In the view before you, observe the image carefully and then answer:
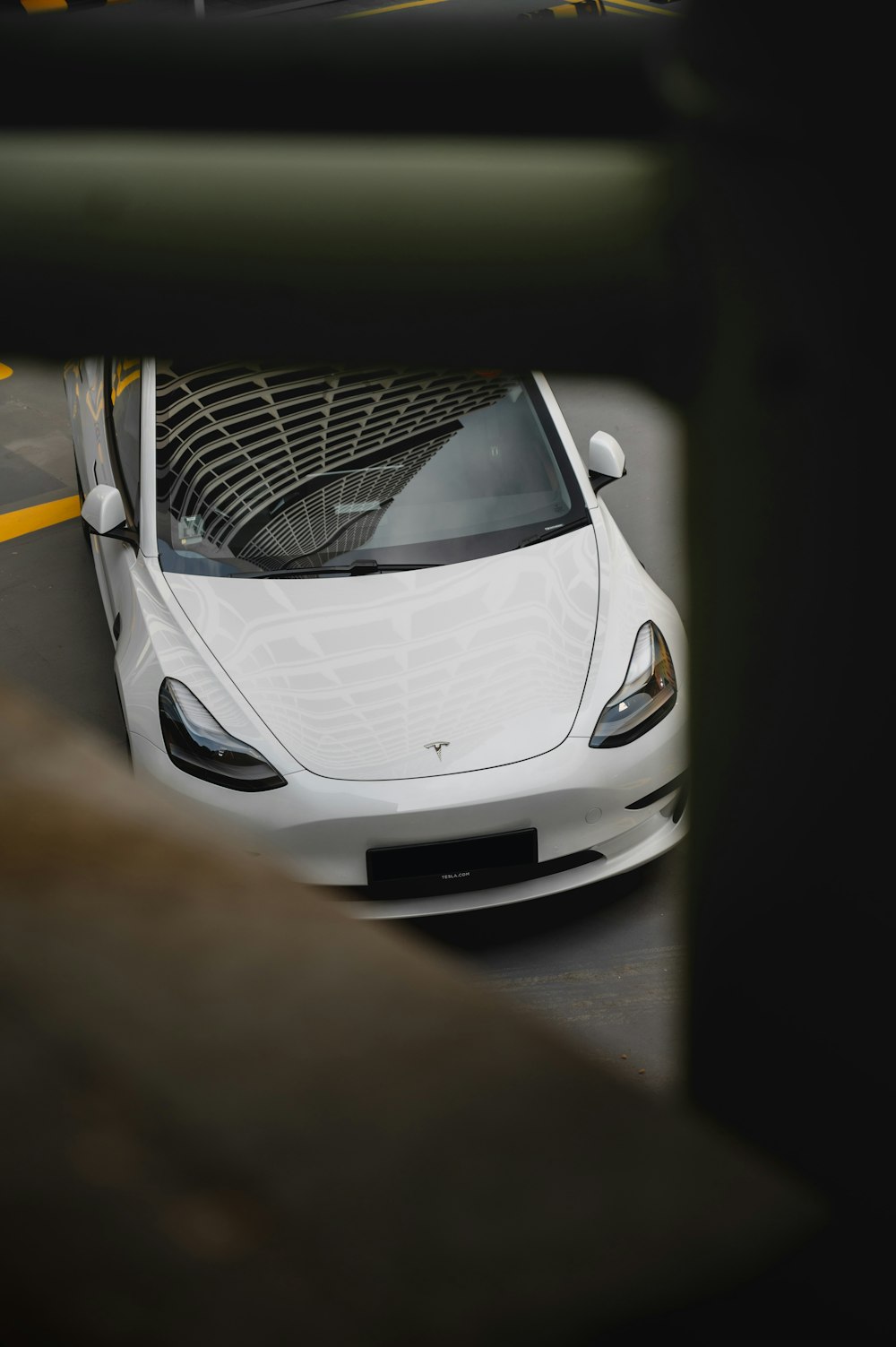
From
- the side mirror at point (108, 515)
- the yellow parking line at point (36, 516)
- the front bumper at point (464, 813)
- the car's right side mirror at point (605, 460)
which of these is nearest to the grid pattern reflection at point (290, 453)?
the side mirror at point (108, 515)

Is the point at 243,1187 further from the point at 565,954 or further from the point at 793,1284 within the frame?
the point at 565,954

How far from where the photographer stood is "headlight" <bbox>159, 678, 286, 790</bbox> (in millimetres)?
3492

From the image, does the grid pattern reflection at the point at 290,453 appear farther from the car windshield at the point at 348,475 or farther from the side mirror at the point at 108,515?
the side mirror at the point at 108,515

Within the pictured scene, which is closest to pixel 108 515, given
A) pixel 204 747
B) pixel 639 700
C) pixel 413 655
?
pixel 204 747

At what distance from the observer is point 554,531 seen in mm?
4094

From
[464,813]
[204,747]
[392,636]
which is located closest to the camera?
[464,813]

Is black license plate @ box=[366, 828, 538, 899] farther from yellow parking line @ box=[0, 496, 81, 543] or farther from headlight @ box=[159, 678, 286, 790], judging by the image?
yellow parking line @ box=[0, 496, 81, 543]

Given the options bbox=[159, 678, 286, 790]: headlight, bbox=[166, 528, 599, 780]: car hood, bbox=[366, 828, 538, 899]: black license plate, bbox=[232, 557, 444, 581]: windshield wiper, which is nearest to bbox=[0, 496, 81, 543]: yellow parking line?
bbox=[166, 528, 599, 780]: car hood

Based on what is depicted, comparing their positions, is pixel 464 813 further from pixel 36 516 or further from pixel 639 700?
pixel 36 516

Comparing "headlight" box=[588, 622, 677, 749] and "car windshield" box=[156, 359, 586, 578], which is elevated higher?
"car windshield" box=[156, 359, 586, 578]

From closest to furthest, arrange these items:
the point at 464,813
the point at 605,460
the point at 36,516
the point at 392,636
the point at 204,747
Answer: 1. the point at 464,813
2. the point at 204,747
3. the point at 392,636
4. the point at 605,460
5. the point at 36,516

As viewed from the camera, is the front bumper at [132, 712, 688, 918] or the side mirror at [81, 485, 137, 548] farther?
the side mirror at [81, 485, 137, 548]

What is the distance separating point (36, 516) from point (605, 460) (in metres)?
3.23

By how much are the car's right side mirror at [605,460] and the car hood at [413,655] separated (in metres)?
0.45
